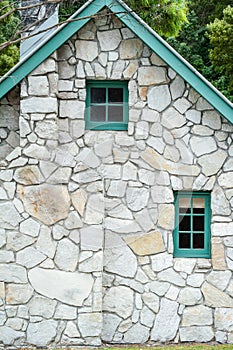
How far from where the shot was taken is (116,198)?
376 inches

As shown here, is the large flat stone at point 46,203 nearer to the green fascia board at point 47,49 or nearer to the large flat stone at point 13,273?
the large flat stone at point 13,273

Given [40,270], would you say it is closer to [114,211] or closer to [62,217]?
[62,217]

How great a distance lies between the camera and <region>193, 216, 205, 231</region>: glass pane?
970 centimetres

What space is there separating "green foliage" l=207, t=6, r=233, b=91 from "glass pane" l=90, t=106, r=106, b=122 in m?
9.84

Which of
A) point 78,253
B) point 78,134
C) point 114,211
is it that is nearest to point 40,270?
point 78,253

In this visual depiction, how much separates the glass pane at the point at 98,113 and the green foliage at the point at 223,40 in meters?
9.84

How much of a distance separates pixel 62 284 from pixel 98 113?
2.67m

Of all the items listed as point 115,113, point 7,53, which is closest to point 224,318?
point 115,113

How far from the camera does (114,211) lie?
955 cm

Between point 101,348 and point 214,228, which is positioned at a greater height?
point 214,228

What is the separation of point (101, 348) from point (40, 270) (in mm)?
1460

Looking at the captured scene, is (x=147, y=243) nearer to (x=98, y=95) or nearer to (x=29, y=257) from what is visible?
(x=29, y=257)

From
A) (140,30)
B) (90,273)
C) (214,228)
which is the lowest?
(90,273)

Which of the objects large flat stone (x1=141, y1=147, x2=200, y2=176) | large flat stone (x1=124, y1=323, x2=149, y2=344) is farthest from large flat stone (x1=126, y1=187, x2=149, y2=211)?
large flat stone (x1=124, y1=323, x2=149, y2=344)
